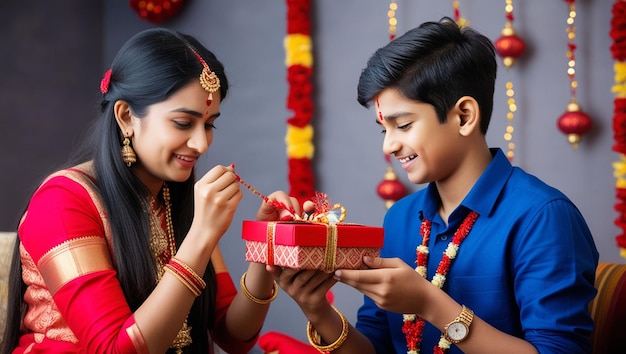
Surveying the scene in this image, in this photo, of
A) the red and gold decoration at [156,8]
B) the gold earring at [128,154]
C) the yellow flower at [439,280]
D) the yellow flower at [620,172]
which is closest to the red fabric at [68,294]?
the gold earring at [128,154]

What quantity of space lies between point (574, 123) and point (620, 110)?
154 millimetres

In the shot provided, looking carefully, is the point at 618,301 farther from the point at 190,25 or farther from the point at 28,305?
the point at 190,25

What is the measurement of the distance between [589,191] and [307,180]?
122 cm

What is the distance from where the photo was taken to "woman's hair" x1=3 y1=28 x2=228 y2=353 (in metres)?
1.75

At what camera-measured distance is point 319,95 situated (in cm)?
326

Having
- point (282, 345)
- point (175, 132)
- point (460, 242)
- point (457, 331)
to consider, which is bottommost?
point (282, 345)

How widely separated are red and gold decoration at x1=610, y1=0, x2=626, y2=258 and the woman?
1.24 m

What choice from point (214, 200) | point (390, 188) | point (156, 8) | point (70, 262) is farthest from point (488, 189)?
point (156, 8)

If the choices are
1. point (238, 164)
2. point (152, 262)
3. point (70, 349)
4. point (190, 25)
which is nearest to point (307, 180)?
point (238, 164)

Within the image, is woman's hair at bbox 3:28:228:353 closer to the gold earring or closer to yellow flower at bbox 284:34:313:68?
the gold earring

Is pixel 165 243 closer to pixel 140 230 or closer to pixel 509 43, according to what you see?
pixel 140 230

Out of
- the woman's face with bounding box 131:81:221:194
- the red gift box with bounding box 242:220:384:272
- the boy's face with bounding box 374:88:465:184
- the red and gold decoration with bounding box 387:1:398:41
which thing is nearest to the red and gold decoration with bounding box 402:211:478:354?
the boy's face with bounding box 374:88:465:184

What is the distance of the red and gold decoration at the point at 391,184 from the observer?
2.97 meters

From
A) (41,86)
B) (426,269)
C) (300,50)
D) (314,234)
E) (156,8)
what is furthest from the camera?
(156,8)
